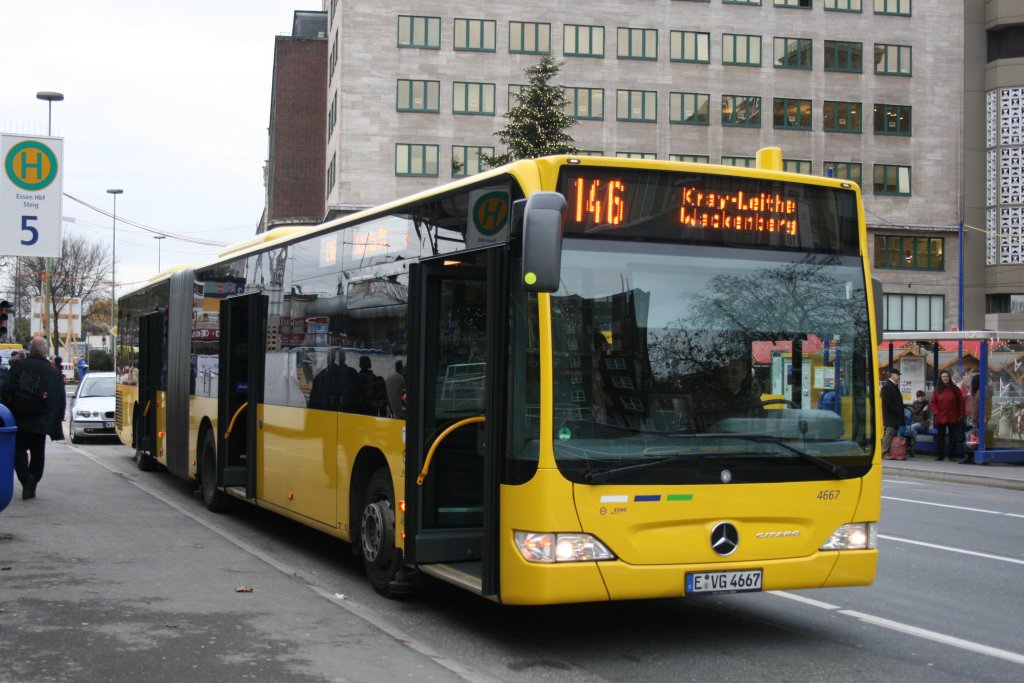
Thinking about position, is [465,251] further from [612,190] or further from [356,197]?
[356,197]

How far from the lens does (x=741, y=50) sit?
210 feet

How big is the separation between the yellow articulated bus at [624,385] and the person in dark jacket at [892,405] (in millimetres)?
18302

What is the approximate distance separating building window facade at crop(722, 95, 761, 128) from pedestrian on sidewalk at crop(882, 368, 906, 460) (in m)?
39.5

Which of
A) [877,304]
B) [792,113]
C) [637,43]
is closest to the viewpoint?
[877,304]

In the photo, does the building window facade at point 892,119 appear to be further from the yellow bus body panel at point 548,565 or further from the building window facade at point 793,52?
the yellow bus body panel at point 548,565

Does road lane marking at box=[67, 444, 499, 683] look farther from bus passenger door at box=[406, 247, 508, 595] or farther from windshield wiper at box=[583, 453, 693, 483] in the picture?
windshield wiper at box=[583, 453, 693, 483]

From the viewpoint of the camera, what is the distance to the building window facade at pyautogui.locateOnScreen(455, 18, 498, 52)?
61.2 m

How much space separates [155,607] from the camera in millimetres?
8023

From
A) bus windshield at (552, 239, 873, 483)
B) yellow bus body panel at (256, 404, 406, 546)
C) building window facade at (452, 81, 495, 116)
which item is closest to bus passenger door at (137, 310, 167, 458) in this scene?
yellow bus body panel at (256, 404, 406, 546)

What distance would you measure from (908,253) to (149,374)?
54.4 meters

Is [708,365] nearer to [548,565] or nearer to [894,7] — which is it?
[548,565]

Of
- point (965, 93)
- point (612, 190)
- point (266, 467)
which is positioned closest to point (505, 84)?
point (965, 93)

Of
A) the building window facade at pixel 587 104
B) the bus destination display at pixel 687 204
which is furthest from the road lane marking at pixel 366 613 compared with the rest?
the building window facade at pixel 587 104

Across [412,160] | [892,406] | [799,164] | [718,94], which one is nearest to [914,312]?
[799,164]
